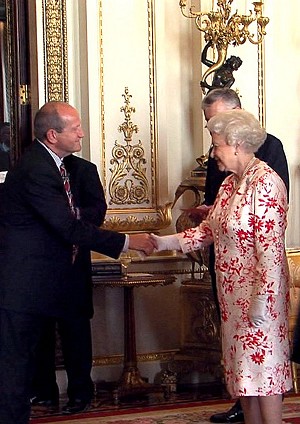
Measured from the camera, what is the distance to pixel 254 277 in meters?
4.07

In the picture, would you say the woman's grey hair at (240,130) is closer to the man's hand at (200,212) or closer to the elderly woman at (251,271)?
the elderly woman at (251,271)

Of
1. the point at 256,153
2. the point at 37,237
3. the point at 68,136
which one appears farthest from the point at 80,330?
the point at 256,153

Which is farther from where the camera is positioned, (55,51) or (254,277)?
(55,51)

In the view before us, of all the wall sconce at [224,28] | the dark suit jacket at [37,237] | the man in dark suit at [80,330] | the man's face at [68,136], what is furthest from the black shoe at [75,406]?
the wall sconce at [224,28]

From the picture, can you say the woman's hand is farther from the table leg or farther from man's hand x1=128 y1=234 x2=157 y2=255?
the table leg

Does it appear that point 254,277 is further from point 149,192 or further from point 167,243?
point 149,192

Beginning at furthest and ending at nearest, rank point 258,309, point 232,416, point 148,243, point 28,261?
point 232,416 → point 148,243 → point 28,261 → point 258,309

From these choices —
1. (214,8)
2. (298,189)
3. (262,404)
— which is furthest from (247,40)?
(262,404)

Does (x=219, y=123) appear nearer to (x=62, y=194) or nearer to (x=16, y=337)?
(x=62, y=194)

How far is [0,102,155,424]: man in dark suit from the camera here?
463 cm

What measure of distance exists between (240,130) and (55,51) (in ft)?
8.52

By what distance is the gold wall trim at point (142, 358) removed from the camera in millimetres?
6520

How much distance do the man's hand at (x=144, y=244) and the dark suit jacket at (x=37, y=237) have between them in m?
0.16

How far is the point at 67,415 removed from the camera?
5.67 meters
